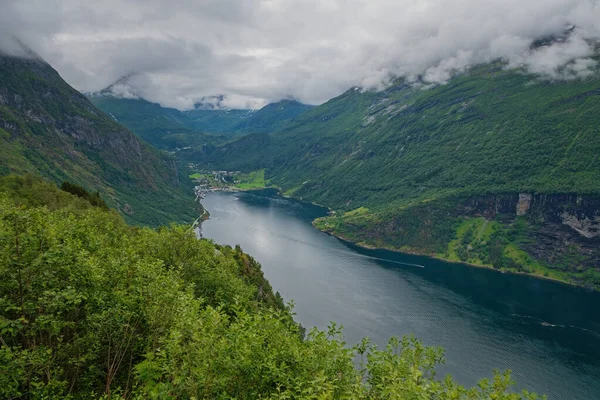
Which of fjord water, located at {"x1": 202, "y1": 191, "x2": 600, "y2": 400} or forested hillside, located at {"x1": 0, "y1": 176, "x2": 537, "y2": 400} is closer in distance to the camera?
forested hillside, located at {"x1": 0, "y1": 176, "x2": 537, "y2": 400}

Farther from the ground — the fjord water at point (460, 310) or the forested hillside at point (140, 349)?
the forested hillside at point (140, 349)

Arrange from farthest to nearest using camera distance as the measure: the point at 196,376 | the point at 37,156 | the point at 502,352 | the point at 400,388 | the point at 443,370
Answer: the point at 37,156 < the point at 502,352 < the point at 443,370 < the point at 196,376 < the point at 400,388

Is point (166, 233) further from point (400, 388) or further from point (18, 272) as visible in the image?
point (400, 388)

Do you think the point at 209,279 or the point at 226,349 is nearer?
the point at 226,349

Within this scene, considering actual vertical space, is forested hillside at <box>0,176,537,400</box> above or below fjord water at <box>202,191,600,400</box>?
above

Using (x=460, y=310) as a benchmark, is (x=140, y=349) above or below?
above

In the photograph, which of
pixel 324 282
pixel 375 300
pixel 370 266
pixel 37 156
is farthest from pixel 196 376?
pixel 37 156

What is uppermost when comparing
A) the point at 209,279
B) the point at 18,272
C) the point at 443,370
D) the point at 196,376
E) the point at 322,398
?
the point at 18,272

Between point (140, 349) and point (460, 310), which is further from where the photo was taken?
point (460, 310)
